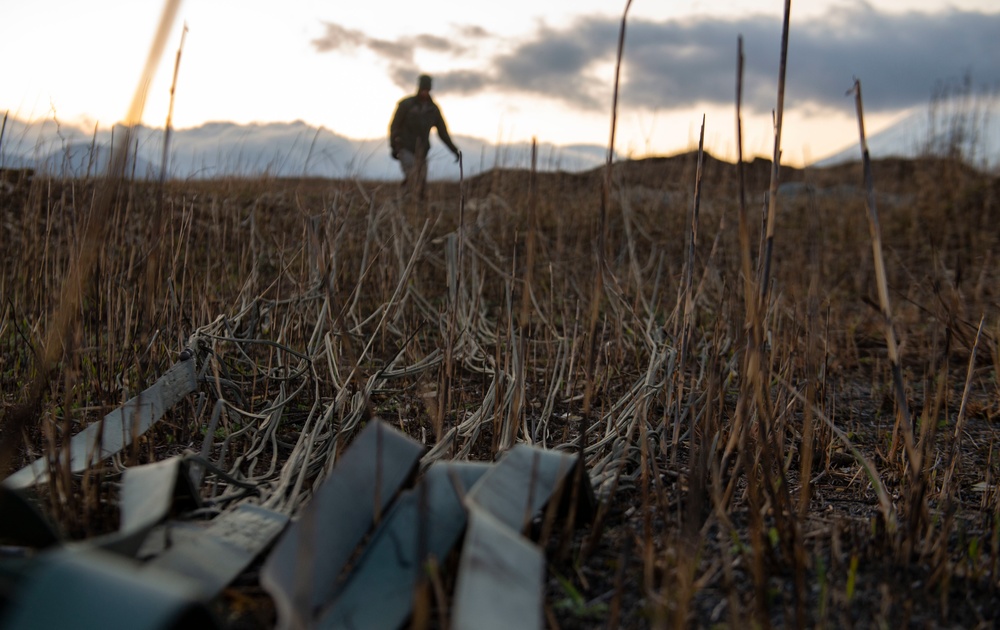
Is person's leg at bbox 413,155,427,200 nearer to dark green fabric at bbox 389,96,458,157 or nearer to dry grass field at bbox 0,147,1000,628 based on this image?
dry grass field at bbox 0,147,1000,628

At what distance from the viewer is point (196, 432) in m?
1.69

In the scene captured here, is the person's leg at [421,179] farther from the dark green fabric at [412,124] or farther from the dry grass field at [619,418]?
the dark green fabric at [412,124]

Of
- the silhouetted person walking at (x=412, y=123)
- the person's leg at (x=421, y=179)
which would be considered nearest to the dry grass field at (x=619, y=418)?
the person's leg at (x=421, y=179)

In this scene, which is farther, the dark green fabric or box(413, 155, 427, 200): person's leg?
the dark green fabric

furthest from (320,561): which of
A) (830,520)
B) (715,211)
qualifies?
(715,211)

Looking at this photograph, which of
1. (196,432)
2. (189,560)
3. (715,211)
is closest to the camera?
(189,560)

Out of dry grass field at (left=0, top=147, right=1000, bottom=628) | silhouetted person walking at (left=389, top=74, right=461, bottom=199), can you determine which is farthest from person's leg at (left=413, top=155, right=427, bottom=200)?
silhouetted person walking at (left=389, top=74, right=461, bottom=199)

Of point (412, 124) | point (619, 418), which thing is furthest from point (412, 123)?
point (619, 418)

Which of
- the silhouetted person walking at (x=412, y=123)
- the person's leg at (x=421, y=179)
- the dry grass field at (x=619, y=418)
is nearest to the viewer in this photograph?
the dry grass field at (x=619, y=418)

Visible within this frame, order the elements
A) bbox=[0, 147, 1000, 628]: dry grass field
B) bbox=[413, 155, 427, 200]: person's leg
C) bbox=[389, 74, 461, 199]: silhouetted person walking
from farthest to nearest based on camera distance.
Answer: bbox=[389, 74, 461, 199]: silhouetted person walking, bbox=[413, 155, 427, 200]: person's leg, bbox=[0, 147, 1000, 628]: dry grass field

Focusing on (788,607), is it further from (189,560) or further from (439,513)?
(189,560)

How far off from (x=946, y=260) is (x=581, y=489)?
228 inches

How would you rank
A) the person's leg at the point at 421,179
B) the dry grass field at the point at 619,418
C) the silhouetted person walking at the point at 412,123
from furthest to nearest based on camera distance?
the silhouetted person walking at the point at 412,123
the person's leg at the point at 421,179
the dry grass field at the point at 619,418

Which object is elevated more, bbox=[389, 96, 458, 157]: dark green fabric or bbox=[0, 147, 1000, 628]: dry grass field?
bbox=[389, 96, 458, 157]: dark green fabric
